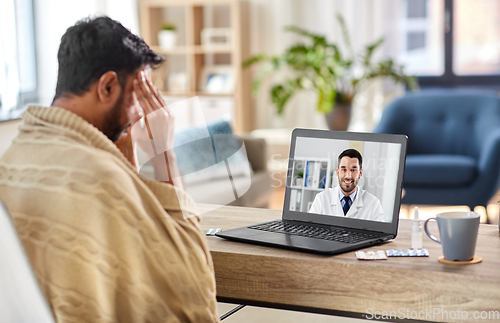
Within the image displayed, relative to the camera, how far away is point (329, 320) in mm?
1310

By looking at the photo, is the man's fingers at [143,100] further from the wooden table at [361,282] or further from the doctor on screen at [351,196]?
the doctor on screen at [351,196]

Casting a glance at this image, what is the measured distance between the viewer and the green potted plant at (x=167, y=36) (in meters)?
4.89

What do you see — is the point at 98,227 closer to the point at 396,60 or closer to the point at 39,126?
the point at 39,126

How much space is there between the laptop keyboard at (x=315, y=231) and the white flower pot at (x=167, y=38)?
393 centimetres

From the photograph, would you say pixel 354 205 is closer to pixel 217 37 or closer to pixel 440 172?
pixel 440 172

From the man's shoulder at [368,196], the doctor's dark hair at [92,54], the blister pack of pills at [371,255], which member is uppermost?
the doctor's dark hair at [92,54]

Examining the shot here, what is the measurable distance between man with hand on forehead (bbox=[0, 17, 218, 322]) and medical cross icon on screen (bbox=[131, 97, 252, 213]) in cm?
7

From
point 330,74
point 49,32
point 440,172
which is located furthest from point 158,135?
point 49,32

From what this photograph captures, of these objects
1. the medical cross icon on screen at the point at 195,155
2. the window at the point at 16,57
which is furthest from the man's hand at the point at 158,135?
A: the window at the point at 16,57

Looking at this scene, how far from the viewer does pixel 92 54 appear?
0.85m

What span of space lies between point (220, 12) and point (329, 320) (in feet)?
13.5

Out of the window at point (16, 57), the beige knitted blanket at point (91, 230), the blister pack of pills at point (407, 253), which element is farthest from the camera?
the window at point (16, 57)

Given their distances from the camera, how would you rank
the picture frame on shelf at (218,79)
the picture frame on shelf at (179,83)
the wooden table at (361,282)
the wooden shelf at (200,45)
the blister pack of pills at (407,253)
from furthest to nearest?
the picture frame on shelf at (179,83)
the picture frame on shelf at (218,79)
the wooden shelf at (200,45)
the blister pack of pills at (407,253)
the wooden table at (361,282)

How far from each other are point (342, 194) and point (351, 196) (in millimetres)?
20
